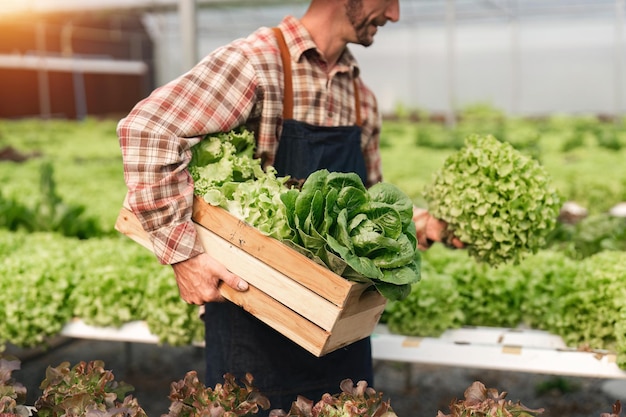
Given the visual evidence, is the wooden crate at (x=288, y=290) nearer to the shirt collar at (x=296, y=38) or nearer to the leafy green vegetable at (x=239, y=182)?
the leafy green vegetable at (x=239, y=182)

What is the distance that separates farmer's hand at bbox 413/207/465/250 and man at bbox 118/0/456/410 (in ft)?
1.26

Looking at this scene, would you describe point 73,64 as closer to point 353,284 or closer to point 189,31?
point 189,31

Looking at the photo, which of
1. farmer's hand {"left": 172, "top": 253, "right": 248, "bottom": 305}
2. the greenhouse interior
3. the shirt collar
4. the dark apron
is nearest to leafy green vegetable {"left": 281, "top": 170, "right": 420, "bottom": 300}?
the greenhouse interior

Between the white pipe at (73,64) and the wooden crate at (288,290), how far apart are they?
21421 millimetres

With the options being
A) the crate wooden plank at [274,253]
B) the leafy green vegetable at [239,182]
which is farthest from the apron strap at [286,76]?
the crate wooden plank at [274,253]

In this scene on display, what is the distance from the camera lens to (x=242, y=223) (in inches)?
99.5

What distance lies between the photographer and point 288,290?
245cm

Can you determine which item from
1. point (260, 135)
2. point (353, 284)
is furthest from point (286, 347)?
point (260, 135)

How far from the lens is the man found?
2.53m

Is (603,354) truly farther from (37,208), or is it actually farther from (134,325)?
(37,208)

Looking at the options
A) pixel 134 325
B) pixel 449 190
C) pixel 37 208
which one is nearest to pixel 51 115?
pixel 37 208

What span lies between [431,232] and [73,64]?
26928 mm

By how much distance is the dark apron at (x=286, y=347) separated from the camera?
2.83 meters

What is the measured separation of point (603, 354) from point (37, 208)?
437 cm
